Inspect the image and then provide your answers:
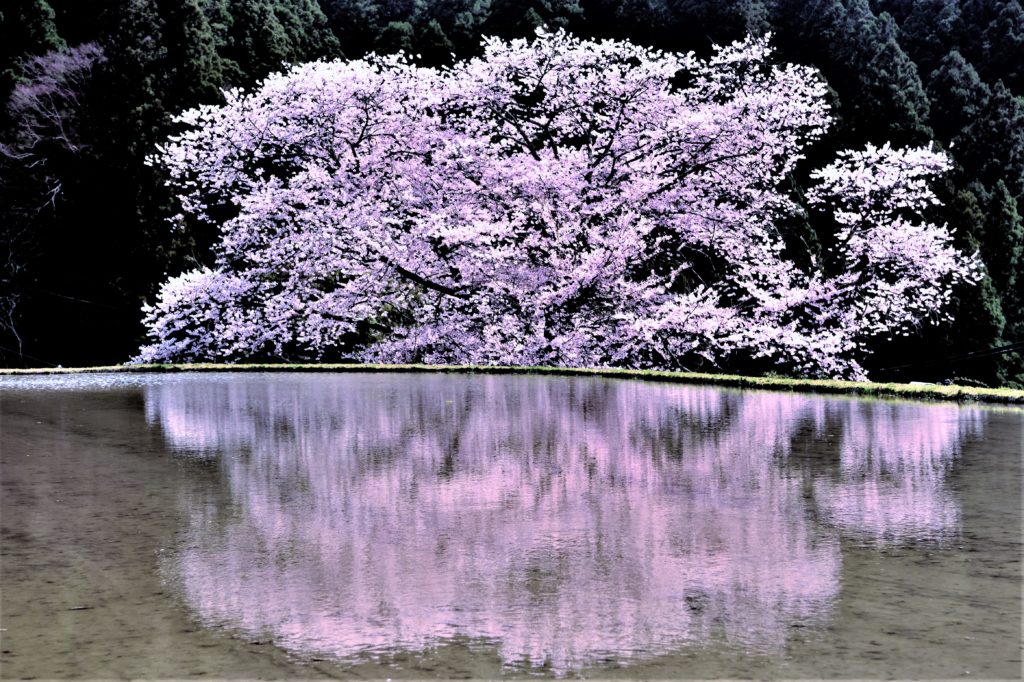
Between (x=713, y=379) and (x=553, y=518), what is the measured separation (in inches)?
332

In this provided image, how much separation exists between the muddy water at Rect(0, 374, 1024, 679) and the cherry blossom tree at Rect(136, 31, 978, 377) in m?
17.4

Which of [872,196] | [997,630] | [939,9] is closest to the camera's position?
[997,630]

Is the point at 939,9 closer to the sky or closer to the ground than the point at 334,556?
closer to the sky

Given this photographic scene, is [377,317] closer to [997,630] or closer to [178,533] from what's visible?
[178,533]

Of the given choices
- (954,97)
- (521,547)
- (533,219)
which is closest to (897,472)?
(521,547)

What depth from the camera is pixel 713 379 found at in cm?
1502

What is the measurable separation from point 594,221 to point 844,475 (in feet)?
72.1

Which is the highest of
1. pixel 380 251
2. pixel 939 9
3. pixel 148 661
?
pixel 939 9

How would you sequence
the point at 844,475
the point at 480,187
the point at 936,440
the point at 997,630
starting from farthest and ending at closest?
the point at 480,187, the point at 936,440, the point at 844,475, the point at 997,630

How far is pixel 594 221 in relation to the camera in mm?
29969

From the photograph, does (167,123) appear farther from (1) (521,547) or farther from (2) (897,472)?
(1) (521,547)

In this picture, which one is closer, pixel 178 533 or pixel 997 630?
pixel 997 630

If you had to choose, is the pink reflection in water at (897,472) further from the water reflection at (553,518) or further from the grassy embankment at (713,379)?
the grassy embankment at (713,379)

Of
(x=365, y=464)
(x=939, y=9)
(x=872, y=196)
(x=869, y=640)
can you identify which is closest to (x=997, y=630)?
(x=869, y=640)
